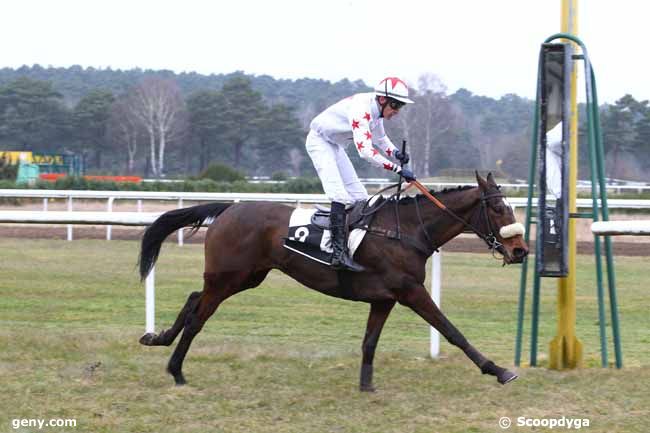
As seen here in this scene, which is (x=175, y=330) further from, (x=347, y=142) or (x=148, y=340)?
(x=347, y=142)

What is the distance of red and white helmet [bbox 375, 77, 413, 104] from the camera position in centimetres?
596

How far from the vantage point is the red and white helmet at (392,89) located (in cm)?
596

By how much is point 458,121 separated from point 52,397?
39.0 metres

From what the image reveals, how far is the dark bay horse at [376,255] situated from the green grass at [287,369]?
332mm

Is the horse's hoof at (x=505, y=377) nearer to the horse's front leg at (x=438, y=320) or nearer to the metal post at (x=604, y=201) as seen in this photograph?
the horse's front leg at (x=438, y=320)

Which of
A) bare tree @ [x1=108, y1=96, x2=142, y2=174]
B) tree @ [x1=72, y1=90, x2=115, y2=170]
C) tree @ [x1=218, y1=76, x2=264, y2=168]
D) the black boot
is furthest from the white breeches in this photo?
tree @ [x1=72, y1=90, x2=115, y2=170]

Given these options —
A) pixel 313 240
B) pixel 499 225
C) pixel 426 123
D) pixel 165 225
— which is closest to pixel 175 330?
pixel 165 225

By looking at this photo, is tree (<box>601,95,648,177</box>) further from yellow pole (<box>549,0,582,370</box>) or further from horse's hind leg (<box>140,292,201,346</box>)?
horse's hind leg (<box>140,292,201,346</box>)

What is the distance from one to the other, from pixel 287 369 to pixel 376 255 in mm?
1172

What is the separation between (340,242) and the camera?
19.6 ft

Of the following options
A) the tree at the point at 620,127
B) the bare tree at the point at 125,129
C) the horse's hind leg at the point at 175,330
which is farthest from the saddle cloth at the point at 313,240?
the bare tree at the point at 125,129

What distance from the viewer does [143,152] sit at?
2180 inches

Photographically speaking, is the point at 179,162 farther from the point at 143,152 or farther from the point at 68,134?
the point at 68,134

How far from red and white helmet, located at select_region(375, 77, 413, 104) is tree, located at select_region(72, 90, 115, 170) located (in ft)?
165
